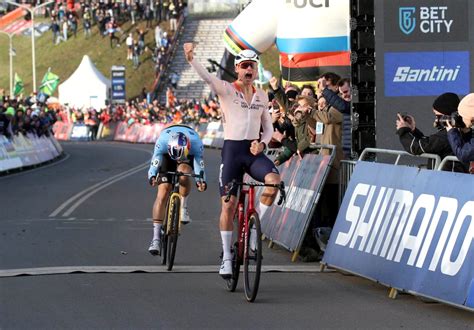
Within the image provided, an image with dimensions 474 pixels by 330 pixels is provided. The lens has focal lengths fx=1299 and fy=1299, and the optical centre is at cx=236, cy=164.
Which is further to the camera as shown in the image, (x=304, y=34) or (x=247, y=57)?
(x=304, y=34)

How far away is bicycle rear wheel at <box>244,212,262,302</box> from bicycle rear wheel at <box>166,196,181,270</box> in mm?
1713

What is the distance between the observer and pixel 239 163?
11234mm

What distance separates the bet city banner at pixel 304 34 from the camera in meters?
20.4

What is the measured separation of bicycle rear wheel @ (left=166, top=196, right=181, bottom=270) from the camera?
12.3 metres

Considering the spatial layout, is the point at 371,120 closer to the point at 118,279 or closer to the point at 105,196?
the point at 118,279

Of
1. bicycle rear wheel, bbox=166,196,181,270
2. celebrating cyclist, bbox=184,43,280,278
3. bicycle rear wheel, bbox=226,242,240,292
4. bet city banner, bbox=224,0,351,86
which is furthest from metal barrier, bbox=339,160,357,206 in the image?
bet city banner, bbox=224,0,351,86

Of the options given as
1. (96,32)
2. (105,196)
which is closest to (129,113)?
(96,32)

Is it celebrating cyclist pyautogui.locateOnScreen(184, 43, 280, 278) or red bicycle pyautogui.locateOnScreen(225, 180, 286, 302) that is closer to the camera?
red bicycle pyautogui.locateOnScreen(225, 180, 286, 302)

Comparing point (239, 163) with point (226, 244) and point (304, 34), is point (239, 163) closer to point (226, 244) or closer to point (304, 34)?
point (226, 244)

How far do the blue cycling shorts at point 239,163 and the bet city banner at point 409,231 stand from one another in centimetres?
101

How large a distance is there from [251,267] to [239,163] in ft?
3.34

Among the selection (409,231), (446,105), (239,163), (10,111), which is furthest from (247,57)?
(10,111)

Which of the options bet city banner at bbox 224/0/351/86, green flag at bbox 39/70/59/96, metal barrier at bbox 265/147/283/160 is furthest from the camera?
green flag at bbox 39/70/59/96

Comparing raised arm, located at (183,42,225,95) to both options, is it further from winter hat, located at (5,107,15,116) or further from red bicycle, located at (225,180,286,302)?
winter hat, located at (5,107,15,116)
